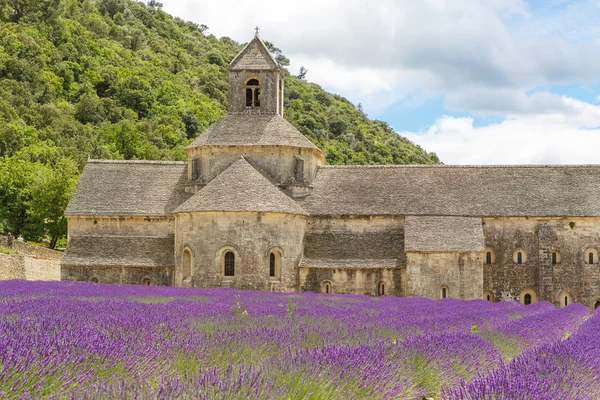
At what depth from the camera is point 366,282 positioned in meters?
39.2

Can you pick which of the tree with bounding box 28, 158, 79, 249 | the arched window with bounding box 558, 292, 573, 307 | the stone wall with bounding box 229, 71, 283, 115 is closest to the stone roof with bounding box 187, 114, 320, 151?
the stone wall with bounding box 229, 71, 283, 115

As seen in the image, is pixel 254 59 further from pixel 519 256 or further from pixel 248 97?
pixel 519 256

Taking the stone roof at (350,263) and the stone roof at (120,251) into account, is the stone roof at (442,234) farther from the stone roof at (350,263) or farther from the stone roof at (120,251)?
the stone roof at (120,251)

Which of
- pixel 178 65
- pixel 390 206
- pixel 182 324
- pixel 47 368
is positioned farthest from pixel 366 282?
pixel 178 65

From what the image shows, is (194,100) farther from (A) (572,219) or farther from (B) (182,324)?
(B) (182,324)

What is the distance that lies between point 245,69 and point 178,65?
90.9 m

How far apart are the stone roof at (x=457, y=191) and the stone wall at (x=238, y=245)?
4.00 m

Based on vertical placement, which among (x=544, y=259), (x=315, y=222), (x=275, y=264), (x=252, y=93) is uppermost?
(x=252, y=93)

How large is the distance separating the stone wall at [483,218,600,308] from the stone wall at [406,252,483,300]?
2.89m

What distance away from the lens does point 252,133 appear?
A: 142 feet

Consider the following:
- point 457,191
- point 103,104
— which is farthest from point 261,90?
point 103,104

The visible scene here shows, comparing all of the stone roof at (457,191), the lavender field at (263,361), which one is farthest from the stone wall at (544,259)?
the lavender field at (263,361)

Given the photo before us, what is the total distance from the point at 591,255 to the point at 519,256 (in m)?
3.62

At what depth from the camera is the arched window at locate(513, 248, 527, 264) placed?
40.8m
